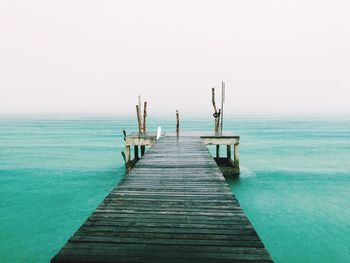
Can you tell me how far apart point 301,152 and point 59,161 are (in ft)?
92.0

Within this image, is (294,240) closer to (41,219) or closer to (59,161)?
(41,219)

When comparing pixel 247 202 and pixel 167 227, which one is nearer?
pixel 167 227

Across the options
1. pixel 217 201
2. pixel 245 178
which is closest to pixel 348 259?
pixel 217 201

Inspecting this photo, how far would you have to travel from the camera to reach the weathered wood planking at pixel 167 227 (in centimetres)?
387

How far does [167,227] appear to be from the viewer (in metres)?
4.84

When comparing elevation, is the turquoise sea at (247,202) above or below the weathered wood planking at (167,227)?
below

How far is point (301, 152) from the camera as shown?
1423 inches

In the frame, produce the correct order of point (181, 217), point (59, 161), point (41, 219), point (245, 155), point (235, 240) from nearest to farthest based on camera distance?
1. point (235, 240)
2. point (181, 217)
3. point (41, 219)
4. point (59, 161)
5. point (245, 155)

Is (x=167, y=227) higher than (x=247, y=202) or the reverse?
higher

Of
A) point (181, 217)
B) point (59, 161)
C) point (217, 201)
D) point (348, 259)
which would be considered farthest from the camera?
point (59, 161)

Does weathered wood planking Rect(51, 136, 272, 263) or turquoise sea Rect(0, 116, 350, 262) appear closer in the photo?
weathered wood planking Rect(51, 136, 272, 263)

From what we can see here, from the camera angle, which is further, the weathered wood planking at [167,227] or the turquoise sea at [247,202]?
the turquoise sea at [247,202]

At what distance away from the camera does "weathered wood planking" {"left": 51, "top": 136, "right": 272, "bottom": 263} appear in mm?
3874

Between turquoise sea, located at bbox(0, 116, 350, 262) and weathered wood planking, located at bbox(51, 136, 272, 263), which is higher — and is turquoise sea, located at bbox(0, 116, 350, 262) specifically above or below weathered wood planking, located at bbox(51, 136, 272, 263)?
below
